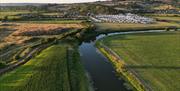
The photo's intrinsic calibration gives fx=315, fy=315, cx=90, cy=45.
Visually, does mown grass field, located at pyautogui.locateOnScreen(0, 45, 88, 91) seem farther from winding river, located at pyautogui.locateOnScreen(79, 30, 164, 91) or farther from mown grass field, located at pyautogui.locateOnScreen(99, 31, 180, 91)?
mown grass field, located at pyautogui.locateOnScreen(99, 31, 180, 91)

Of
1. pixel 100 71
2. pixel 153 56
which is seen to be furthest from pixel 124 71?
pixel 153 56

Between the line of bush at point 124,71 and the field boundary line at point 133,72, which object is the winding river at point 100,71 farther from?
the field boundary line at point 133,72

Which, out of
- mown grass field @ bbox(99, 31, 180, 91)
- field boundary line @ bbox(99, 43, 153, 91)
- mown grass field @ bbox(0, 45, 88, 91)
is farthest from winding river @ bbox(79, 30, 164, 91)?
mown grass field @ bbox(99, 31, 180, 91)

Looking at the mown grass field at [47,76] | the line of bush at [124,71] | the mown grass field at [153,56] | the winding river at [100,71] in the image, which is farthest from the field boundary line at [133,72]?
the mown grass field at [47,76]

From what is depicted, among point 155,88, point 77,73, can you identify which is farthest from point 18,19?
point 155,88

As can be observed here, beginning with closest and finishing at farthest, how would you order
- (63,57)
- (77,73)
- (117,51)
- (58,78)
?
(58,78)
(77,73)
(63,57)
(117,51)

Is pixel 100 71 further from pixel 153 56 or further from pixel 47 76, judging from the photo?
pixel 153 56

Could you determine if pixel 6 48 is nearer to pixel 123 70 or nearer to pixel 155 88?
pixel 123 70
